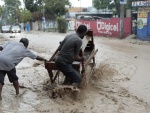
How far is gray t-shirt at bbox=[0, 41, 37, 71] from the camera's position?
587cm

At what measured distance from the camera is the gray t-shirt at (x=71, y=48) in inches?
241

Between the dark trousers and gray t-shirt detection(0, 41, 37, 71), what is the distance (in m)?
0.66

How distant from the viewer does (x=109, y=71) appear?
31.1 feet

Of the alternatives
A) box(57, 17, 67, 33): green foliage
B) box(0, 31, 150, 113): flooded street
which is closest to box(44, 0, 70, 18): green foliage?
box(57, 17, 67, 33): green foliage

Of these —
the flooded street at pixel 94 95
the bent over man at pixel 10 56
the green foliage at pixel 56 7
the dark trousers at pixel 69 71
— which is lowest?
the flooded street at pixel 94 95

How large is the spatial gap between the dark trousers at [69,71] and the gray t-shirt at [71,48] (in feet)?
0.30

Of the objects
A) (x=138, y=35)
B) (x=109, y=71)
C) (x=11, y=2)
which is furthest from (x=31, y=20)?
(x=109, y=71)

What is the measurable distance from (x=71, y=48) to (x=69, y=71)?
19.6 inches

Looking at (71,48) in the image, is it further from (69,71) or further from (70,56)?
(69,71)

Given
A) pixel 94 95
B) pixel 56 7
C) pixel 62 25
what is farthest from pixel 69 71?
pixel 56 7

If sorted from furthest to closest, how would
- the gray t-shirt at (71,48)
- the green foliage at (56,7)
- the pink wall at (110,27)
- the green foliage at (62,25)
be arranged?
the green foliage at (56,7) < the green foliage at (62,25) < the pink wall at (110,27) < the gray t-shirt at (71,48)

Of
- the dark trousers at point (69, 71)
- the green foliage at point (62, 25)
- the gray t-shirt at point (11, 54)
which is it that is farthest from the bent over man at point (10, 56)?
the green foliage at point (62, 25)

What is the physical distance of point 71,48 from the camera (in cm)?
618

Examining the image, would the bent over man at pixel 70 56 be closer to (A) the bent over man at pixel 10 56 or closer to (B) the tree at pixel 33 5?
(A) the bent over man at pixel 10 56
